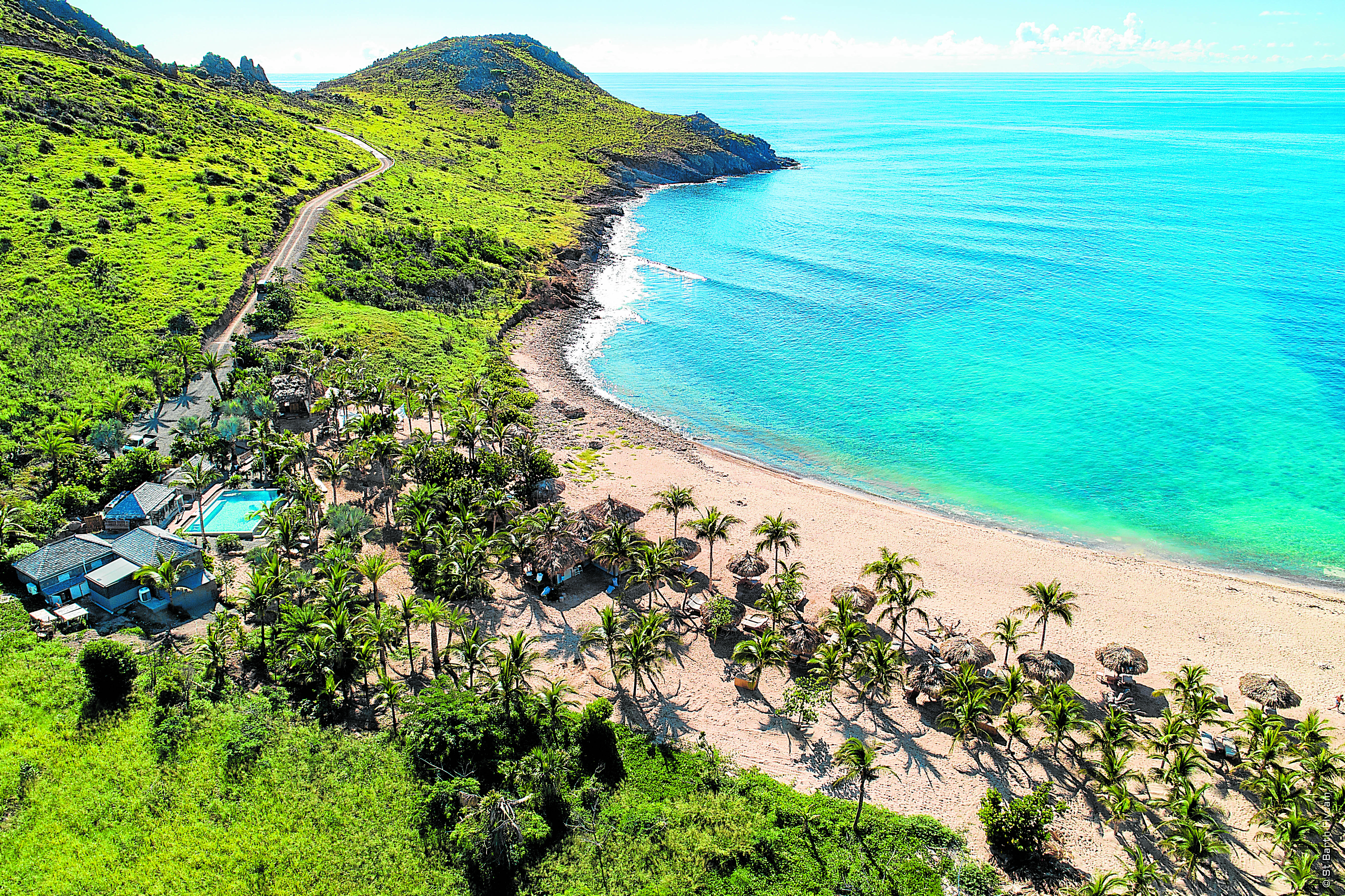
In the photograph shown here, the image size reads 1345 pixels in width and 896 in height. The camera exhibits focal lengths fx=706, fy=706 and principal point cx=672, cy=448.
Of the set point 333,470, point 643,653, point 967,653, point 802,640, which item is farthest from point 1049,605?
point 333,470

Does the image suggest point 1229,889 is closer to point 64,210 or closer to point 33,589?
point 33,589

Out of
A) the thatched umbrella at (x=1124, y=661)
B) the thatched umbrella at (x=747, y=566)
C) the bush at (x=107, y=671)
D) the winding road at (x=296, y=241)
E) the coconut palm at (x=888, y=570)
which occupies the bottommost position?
the bush at (x=107, y=671)

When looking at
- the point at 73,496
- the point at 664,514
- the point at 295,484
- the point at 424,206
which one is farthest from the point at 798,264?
the point at 73,496

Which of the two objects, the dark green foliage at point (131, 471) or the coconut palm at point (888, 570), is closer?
the coconut palm at point (888, 570)

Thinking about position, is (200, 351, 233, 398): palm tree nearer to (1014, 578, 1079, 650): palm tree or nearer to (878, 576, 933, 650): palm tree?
(878, 576, 933, 650): palm tree

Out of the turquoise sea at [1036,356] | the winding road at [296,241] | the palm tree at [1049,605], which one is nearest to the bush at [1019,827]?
the palm tree at [1049,605]

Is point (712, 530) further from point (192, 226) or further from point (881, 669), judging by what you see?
point (192, 226)

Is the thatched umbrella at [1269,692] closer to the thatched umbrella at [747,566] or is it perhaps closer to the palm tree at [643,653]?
the thatched umbrella at [747,566]
